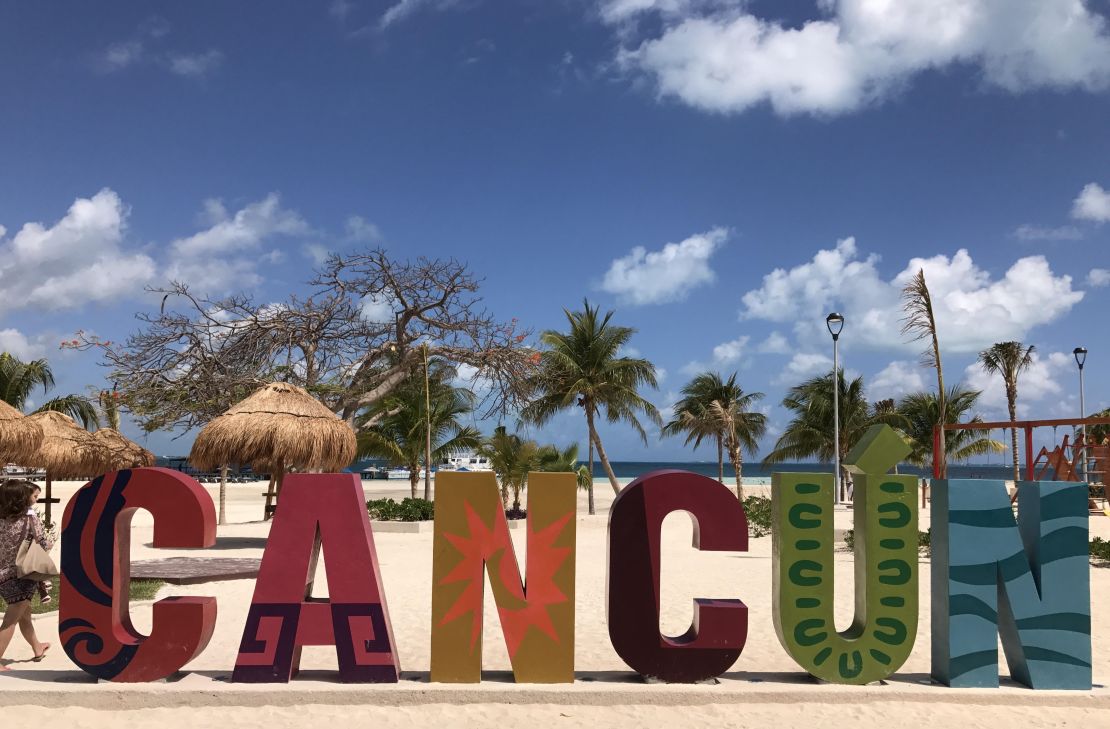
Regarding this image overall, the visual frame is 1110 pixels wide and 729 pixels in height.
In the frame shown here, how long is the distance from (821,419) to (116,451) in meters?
31.0

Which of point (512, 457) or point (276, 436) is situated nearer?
point (276, 436)

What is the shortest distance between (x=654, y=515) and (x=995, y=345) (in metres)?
36.5

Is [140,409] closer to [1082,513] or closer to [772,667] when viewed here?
[772,667]

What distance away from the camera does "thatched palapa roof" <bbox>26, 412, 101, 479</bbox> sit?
830 inches

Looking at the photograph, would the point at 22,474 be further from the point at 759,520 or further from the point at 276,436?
the point at 759,520

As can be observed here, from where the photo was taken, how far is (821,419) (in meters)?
40.9

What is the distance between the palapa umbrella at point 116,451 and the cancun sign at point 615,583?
15873 mm

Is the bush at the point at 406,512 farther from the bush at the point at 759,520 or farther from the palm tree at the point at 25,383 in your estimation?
the palm tree at the point at 25,383

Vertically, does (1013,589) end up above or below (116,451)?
below

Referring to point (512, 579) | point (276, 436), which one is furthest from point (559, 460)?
point (512, 579)

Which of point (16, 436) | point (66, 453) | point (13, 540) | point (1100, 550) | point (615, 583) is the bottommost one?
point (1100, 550)

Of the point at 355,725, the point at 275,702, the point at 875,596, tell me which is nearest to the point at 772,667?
the point at 875,596

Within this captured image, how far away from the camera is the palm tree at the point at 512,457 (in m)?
25.7

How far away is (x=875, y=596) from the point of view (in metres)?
6.64
